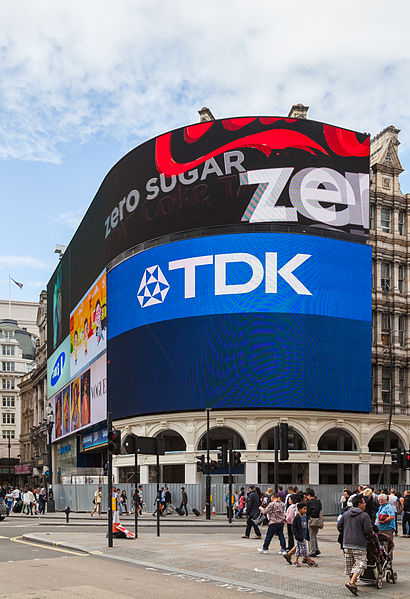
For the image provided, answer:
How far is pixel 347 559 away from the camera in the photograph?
53.2ft

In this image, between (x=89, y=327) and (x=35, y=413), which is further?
(x=35, y=413)

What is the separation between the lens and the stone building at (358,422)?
5500cm

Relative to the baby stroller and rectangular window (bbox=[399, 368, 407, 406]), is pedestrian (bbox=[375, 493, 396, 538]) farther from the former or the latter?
rectangular window (bbox=[399, 368, 407, 406])

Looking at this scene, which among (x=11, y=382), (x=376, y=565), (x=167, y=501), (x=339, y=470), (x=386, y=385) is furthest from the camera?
(x=11, y=382)

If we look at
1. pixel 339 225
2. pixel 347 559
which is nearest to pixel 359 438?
pixel 339 225

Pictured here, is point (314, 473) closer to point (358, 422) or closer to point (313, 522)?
point (358, 422)

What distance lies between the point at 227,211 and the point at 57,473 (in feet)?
163

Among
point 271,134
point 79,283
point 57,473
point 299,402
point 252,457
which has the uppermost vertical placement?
point 271,134

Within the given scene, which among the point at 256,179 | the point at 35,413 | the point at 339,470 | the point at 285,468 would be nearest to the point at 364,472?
the point at 339,470

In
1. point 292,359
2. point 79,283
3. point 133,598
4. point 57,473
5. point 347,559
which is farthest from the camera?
point 57,473

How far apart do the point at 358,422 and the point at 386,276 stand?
1189 centimetres

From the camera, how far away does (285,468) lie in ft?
192

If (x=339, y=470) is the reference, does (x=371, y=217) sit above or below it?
above

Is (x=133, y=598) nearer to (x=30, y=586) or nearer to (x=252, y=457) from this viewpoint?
(x=30, y=586)
